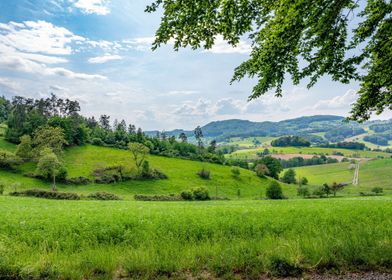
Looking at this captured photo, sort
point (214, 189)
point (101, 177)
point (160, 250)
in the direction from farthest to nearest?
point (214, 189), point (101, 177), point (160, 250)

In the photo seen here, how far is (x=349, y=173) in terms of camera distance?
16938 centimetres

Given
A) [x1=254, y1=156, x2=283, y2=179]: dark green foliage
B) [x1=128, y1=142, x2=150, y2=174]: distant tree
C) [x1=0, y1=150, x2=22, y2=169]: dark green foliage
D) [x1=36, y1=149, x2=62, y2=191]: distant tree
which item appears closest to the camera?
[x1=36, y1=149, x2=62, y2=191]: distant tree

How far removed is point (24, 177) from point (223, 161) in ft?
262

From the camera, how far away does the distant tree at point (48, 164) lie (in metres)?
76.2

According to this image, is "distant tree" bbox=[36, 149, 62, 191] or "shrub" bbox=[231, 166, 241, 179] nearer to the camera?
Result: "distant tree" bbox=[36, 149, 62, 191]

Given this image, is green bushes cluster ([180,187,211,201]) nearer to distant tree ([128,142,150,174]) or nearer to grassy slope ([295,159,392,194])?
distant tree ([128,142,150,174])

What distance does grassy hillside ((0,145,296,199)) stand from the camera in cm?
8188

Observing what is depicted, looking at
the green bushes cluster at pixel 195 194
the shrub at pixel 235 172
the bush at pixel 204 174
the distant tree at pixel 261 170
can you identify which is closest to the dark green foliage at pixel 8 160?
the green bushes cluster at pixel 195 194

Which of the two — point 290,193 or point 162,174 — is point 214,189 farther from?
point 290,193

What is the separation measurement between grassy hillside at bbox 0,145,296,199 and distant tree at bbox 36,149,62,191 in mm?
3374

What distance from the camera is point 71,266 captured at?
6.80 meters

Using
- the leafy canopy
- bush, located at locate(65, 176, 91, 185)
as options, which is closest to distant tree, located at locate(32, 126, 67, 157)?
bush, located at locate(65, 176, 91, 185)

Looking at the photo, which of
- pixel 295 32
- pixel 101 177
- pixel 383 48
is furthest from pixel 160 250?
pixel 101 177

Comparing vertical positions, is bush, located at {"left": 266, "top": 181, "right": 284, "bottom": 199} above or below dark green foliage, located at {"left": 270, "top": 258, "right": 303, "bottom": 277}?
below
